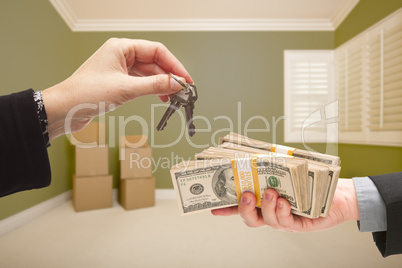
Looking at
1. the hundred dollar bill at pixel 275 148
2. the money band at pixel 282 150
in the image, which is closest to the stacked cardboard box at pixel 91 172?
the hundred dollar bill at pixel 275 148

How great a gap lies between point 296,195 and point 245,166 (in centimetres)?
19

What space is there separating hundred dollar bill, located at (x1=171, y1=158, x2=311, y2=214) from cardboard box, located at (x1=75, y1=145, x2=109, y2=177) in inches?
87.9

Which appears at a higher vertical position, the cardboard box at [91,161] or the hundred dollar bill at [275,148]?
the hundred dollar bill at [275,148]

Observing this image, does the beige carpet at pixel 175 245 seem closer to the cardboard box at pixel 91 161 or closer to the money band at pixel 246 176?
the cardboard box at pixel 91 161

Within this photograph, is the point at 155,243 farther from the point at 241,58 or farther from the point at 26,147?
the point at 241,58

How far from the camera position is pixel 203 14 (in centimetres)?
338

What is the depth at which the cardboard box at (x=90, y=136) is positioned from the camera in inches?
116

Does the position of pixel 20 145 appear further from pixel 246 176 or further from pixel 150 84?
pixel 246 176

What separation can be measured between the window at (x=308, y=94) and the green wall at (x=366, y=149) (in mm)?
290

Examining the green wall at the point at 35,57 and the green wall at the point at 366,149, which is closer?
the green wall at the point at 35,57

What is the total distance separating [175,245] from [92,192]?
1.41 meters

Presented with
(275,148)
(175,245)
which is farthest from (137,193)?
(275,148)

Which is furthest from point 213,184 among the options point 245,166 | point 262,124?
point 262,124

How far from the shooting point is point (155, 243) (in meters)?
1.99
